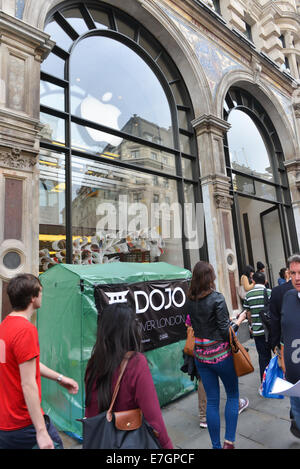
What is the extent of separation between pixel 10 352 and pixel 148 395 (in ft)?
2.99

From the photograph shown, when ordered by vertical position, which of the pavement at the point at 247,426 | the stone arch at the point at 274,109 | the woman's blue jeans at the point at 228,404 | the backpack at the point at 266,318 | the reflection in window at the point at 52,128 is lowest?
the pavement at the point at 247,426

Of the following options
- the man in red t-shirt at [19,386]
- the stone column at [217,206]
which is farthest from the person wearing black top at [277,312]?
the stone column at [217,206]

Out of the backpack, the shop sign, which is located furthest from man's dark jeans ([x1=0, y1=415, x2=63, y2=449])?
the backpack

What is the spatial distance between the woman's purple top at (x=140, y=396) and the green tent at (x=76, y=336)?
6.43 feet

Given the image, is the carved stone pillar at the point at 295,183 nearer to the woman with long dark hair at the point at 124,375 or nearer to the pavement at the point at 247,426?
the pavement at the point at 247,426

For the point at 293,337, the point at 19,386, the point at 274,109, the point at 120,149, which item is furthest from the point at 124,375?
the point at 274,109

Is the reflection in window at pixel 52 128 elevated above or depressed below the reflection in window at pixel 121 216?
above

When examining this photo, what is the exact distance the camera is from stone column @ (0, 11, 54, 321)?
4.25 meters

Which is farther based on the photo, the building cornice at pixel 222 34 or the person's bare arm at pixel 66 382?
the building cornice at pixel 222 34

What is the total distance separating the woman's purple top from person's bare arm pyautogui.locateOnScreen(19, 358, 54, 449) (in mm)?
501

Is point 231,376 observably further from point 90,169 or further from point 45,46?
point 45,46

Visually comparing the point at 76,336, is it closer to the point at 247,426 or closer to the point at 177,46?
the point at 247,426

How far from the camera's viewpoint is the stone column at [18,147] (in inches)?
167

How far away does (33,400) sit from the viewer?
1727 millimetres
